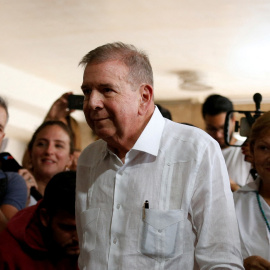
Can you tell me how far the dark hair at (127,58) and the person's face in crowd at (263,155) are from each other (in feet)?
1.77

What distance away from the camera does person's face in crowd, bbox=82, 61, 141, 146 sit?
4.33ft

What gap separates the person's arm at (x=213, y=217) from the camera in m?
1.27

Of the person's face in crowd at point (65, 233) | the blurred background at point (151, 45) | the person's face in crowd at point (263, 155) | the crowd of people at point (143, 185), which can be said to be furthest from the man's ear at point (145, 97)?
the blurred background at point (151, 45)

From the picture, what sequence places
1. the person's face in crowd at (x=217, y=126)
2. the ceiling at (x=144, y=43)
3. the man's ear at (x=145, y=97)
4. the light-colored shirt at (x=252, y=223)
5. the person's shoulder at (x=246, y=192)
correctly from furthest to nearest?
1. the ceiling at (x=144, y=43)
2. the person's face in crowd at (x=217, y=126)
3. the person's shoulder at (x=246, y=192)
4. the light-colored shirt at (x=252, y=223)
5. the man's ear at (x=145, y=97)

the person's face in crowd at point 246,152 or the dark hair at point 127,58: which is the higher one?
the dark hair at point 127,58

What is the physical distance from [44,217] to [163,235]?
2.37 feet

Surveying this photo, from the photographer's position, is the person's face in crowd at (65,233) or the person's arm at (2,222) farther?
the person's arm at (2,222)

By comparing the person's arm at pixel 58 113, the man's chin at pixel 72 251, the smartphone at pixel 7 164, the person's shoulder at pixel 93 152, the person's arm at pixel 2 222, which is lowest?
the man's chin at pixel 72 251

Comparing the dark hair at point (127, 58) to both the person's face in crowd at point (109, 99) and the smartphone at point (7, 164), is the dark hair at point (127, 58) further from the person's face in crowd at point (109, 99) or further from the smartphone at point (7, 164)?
the smartphone at point (7, 164)

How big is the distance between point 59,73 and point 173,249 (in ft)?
19.0

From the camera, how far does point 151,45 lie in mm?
5590

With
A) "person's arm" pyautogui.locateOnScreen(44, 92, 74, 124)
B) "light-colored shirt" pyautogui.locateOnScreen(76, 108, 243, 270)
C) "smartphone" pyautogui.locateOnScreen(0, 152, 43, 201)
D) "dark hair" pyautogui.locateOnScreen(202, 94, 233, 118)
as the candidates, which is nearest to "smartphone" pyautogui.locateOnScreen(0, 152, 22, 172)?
"smartphone" pyautogui.locateOnScreen(0, 152, 43, 201)

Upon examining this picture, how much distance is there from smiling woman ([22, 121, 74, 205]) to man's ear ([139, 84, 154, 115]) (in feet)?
3.84

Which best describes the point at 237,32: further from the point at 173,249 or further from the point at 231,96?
the point at 173,249
